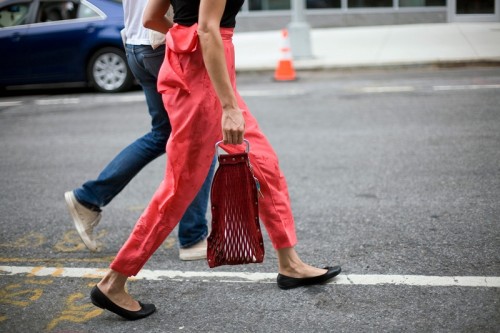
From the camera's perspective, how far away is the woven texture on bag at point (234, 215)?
3057 mm

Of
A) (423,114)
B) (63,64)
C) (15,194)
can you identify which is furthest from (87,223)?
(63,64)

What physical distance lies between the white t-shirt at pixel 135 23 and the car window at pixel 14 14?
7.89m

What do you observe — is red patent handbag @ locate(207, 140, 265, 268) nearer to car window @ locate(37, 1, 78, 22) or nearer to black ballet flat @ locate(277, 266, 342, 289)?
black ballet flat @ locate(277, 266, 342, 289)

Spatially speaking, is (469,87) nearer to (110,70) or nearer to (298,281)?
(110,70)

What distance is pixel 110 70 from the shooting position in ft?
35.6

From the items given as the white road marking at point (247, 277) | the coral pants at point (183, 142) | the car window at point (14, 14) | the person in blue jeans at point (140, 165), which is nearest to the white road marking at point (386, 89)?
the car window at point (14, 14)

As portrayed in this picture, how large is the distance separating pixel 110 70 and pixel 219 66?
831 centimetres

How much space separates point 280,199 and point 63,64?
8381mm

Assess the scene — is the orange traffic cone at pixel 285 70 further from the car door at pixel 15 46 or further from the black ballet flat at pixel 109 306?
the black ballet flat at pixel 109 306

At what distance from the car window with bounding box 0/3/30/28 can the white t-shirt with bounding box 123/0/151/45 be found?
7890mm

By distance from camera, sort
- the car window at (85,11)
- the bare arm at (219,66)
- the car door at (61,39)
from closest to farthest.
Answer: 1. the bare arm at (219,66)
2. the car door at (61,39)
3. the car window at (85,11)

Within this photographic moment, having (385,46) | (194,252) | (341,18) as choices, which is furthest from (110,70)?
(341,18)

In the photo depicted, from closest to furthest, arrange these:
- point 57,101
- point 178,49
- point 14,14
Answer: point 178,49 < point 57,101 < point 14,14

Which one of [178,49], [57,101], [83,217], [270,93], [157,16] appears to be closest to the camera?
[178,49]
